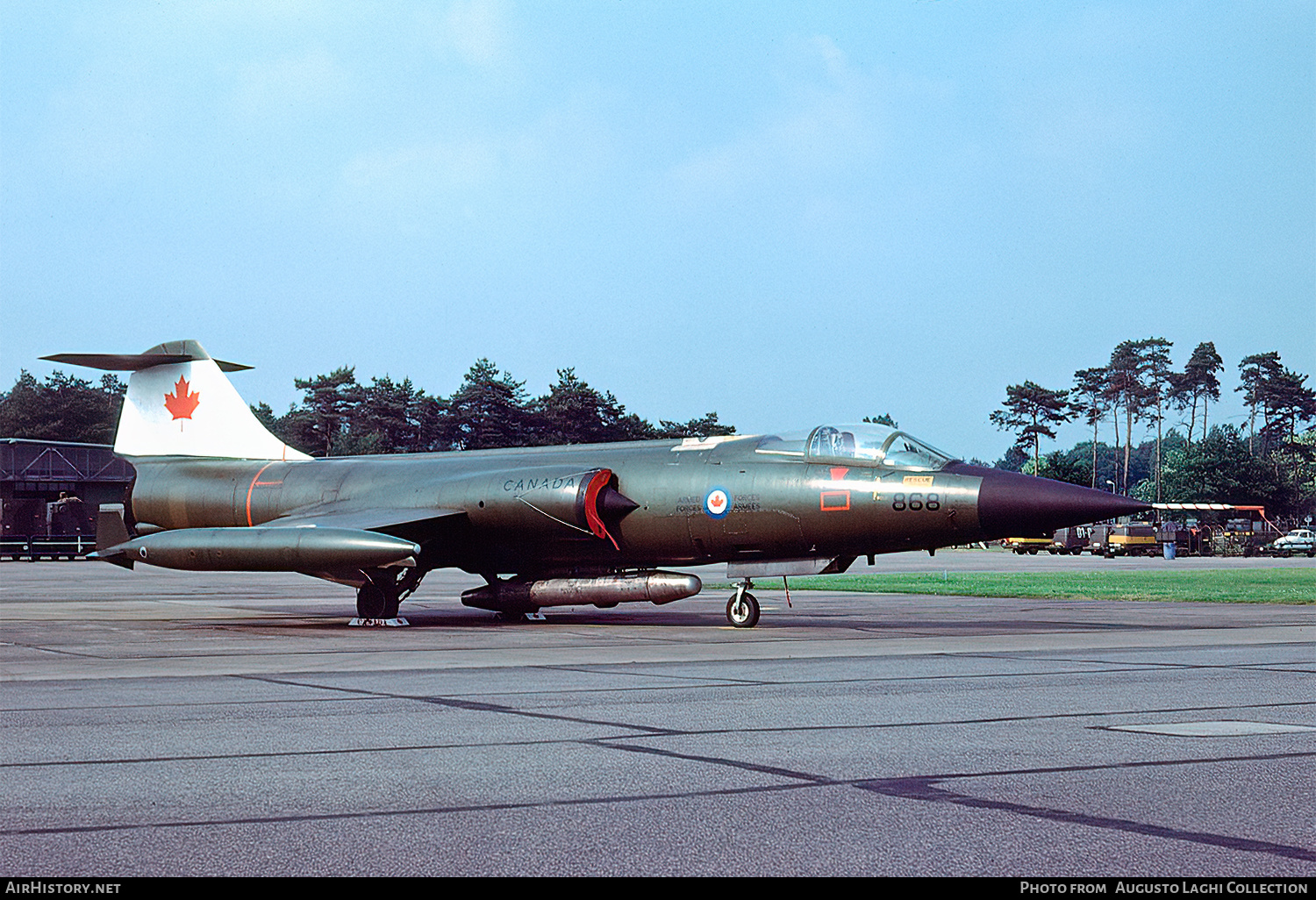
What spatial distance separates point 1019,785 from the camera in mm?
6195

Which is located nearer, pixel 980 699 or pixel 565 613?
pixel 980 699

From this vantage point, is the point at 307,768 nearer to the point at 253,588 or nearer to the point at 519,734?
the point at 519,734

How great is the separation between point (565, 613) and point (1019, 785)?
17684 millimetres

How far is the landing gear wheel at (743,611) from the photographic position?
18.6 meters

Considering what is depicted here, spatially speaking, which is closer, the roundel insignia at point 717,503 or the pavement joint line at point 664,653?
the pavement joint line at point 664,653

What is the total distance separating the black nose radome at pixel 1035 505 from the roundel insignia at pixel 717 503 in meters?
3.25

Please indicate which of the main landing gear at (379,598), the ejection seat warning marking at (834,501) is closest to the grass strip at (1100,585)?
the ejection seat warning marking at (834,501)

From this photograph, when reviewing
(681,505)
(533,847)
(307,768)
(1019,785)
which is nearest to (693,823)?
(533,847)

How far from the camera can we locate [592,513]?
1898cm

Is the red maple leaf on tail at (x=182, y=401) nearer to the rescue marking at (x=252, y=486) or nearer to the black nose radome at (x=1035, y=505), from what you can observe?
the rescue marking at (x=252, y=486)

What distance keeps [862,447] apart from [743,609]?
9.47 ft
